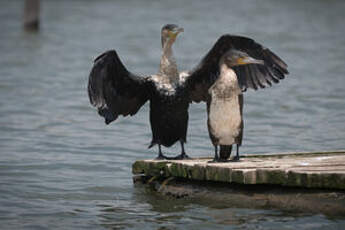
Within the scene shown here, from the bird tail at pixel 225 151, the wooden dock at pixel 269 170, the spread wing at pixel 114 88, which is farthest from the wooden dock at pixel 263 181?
the spread wing at pixel 114 88

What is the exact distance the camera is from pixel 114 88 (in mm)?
8789

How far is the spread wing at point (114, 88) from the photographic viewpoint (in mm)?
8453

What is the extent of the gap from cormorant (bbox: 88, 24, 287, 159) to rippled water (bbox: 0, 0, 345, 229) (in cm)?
80

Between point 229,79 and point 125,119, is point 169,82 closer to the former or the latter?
point 229,79

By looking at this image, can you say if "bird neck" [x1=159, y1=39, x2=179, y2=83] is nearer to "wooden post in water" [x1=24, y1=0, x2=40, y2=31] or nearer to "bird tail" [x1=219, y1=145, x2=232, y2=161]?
"bird tail" [x1=219, y1=145, x2=232, y2=161]

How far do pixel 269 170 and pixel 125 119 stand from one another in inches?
269

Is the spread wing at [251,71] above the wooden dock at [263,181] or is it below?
above

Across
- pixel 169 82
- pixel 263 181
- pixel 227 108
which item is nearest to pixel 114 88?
pixel 169 82

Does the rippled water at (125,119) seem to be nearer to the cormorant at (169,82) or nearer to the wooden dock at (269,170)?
the wooden dock at (269,170)

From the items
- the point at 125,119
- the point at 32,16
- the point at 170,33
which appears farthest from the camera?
the point at 32,16

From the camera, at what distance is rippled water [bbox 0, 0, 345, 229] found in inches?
317

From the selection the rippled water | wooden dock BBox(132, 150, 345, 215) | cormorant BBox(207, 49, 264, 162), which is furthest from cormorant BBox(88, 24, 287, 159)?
the rippled water

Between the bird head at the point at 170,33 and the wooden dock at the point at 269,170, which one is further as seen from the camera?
the bird head at the point at 170,33

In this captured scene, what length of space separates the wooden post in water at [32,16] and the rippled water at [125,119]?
0.87 ft
